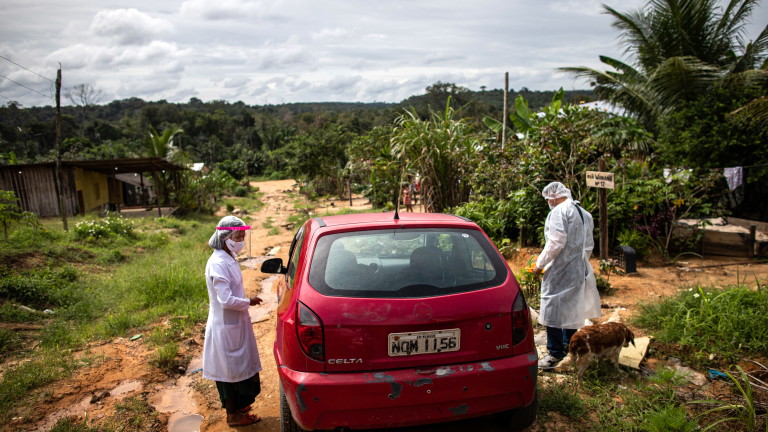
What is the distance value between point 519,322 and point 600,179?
4518mm

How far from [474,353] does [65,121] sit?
183 ft

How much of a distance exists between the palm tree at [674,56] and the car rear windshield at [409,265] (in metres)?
13.3

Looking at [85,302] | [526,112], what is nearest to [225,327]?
[85,302]

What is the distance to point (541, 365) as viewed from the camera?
4344 mm

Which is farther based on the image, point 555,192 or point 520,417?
point 555,192

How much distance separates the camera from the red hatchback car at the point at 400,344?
2752 millimetres

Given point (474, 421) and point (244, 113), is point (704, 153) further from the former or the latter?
point (244, 113)

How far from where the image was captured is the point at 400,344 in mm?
2820

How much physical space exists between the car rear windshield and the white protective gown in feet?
3.83

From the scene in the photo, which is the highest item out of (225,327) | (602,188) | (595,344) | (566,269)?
(602,188)

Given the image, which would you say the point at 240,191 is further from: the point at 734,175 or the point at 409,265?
the point at 409,265

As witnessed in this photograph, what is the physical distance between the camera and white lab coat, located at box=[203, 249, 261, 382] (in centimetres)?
355

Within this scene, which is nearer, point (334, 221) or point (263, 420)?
point (334, 221)

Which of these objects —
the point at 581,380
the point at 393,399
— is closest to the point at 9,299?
the point at 393,399
